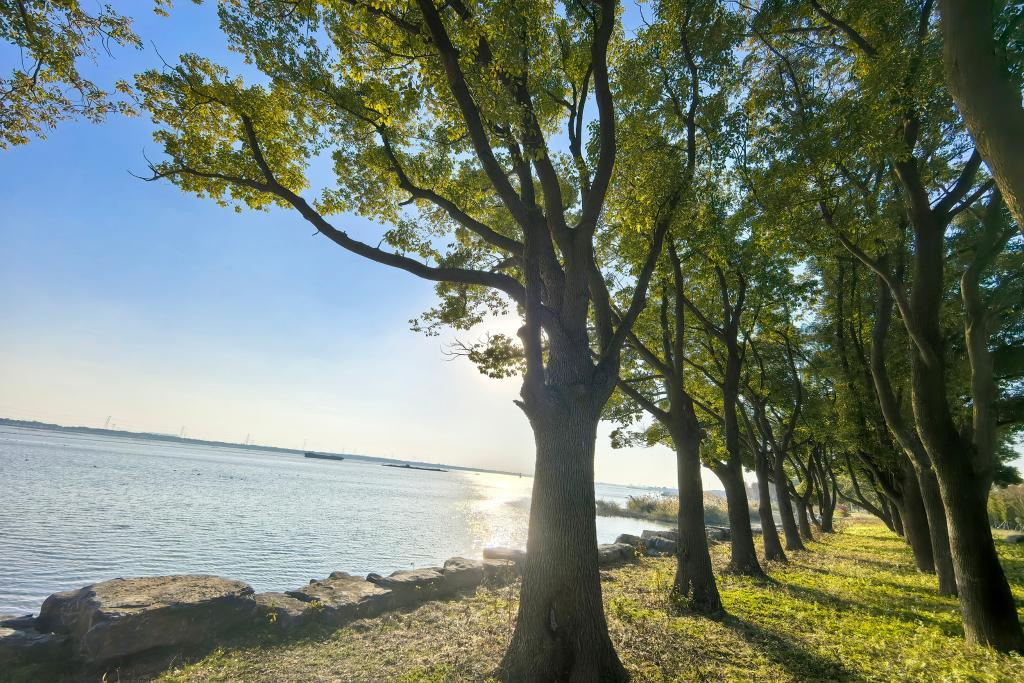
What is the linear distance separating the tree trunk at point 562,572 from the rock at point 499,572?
20.1 ft

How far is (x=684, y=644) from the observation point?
6.83 meters

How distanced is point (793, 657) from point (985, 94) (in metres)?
7.13

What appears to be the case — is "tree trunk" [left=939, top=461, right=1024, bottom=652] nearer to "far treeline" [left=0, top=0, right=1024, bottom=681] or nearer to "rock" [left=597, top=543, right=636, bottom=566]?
"far treeline" [left=0, top=0, right=1024, bottom=681]

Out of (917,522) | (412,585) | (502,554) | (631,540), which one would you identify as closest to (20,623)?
(412,585)

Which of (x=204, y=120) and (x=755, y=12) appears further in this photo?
(x=755, y=12)

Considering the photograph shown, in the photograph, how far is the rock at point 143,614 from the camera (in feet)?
19.9

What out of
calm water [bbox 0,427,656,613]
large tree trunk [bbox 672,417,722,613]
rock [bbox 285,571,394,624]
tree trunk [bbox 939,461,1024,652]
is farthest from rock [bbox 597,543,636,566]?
tree trunk [bbox 939,461,1024,652]

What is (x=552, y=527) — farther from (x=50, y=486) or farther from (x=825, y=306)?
(x=50, y=486)

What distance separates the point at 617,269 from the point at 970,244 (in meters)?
8.53

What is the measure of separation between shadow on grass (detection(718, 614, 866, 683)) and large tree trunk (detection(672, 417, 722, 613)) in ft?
3.16

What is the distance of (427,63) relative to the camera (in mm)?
7035

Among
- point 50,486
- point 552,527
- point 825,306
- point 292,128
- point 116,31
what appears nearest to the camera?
point 552,527

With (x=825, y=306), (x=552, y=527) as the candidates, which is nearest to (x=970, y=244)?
(x=825, y=306)

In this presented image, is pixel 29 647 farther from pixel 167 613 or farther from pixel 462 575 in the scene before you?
pixel 462 575
